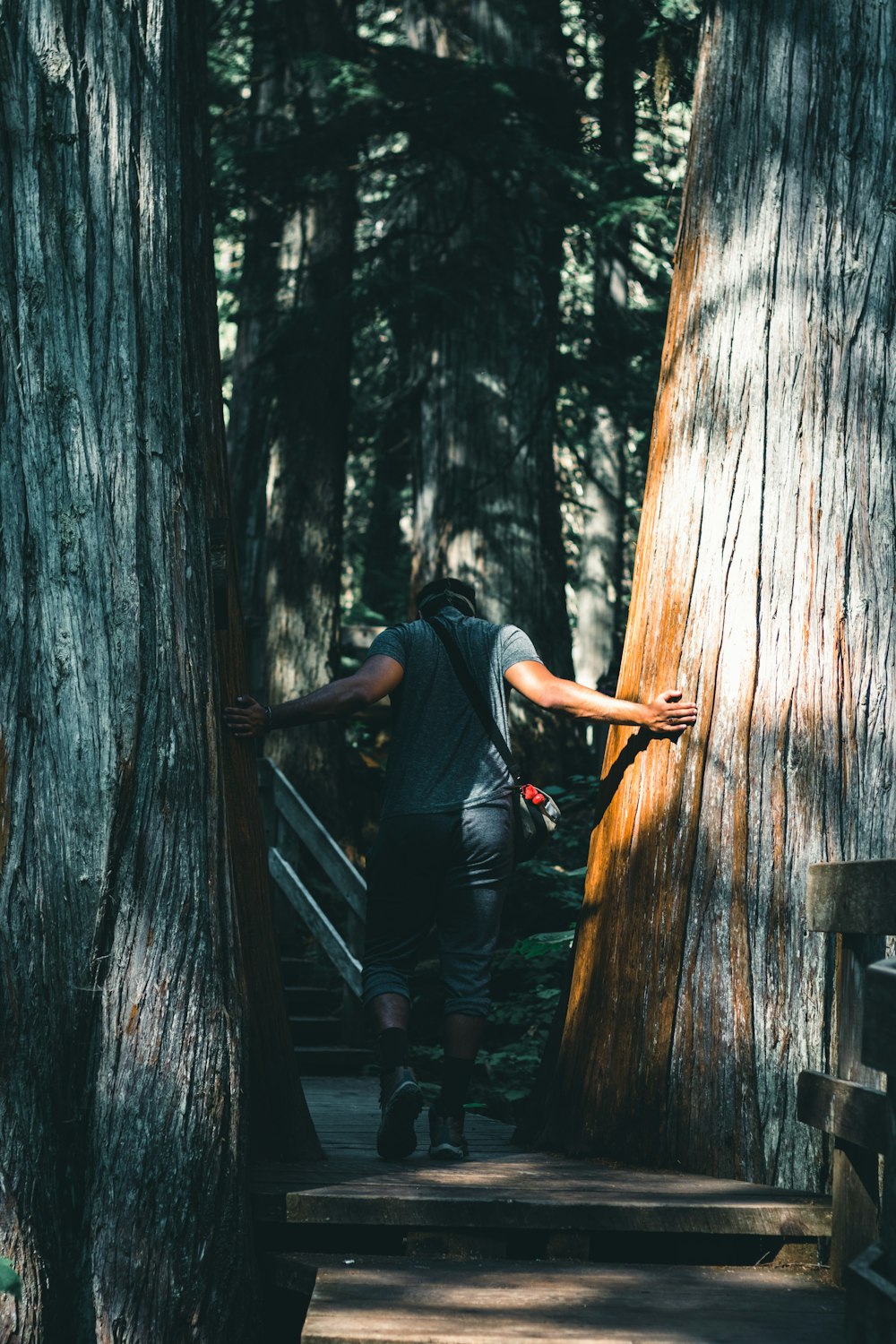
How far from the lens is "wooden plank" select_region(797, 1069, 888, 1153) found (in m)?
3.42

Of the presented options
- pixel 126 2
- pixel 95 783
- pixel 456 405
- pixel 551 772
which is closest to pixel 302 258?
pixel 456 405

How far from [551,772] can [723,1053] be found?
6533 millimetres

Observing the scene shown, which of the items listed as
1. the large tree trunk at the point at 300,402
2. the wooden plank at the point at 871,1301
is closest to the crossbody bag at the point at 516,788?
the wooden plank at the point at 871,1301

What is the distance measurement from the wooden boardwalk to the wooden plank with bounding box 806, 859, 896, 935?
0.95 meters

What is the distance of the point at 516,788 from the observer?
5.27 m

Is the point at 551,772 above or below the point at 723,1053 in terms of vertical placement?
above

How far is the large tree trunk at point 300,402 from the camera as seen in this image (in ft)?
37.9

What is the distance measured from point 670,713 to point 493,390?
7.05 meters

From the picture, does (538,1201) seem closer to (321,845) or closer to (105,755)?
(105,755)

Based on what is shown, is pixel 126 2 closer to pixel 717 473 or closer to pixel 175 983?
pixel 717 473

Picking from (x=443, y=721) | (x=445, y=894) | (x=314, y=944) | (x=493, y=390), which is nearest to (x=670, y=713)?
(x=443, y=721)

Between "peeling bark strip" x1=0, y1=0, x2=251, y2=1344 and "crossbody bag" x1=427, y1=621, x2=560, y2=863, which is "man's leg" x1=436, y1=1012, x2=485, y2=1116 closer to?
"crossbody bag" x1=427, y1=621, x2=560, y2=863

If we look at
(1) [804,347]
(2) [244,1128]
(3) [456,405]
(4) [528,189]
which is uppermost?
(4) [528,189]

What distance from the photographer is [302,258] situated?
12523mm
